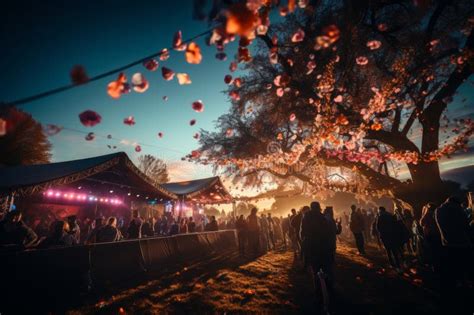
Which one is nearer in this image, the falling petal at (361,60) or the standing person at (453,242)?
the standing person at (453,242)

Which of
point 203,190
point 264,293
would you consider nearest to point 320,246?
point 264,293

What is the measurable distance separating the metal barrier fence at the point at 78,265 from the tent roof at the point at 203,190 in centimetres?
523

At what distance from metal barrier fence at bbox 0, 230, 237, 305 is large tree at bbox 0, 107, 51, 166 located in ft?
77.1

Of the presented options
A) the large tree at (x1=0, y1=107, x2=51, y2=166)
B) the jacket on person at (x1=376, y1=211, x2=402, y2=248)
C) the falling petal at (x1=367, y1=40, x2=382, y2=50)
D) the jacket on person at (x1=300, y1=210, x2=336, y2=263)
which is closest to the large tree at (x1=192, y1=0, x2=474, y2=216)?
the falling petal at (x1=367, y1=40, x2=382, y2=50)

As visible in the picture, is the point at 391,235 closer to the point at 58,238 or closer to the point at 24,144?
the point at 58,238

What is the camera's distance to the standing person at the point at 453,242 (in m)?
4.75

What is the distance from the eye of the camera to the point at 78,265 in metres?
5.57

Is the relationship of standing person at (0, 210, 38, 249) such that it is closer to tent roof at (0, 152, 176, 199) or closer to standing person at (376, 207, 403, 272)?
tent roof at (0, 152, 176, 199)

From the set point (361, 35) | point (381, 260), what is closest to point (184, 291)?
point (381, 260)

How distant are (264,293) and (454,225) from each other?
4625 mm

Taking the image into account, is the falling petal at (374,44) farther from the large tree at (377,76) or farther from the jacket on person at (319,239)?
the jacket on person at (319,239)

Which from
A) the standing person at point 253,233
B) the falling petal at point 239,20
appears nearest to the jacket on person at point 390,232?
the standing person at point 253,233

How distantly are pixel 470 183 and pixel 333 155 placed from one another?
125 ft

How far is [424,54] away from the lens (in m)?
8.52
